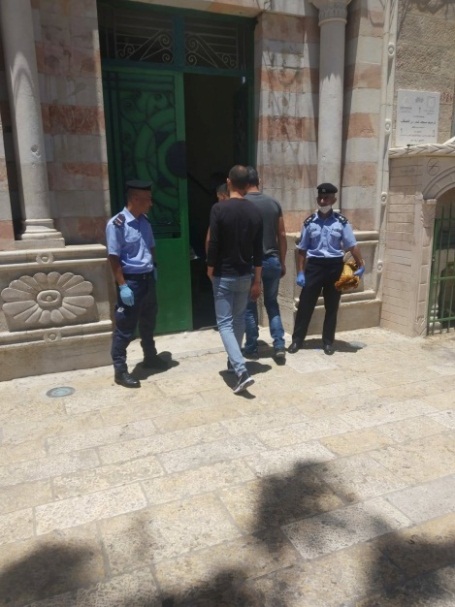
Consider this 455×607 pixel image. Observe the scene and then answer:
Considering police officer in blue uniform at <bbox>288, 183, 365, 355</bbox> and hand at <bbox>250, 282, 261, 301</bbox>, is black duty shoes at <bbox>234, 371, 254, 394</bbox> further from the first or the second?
police officer in blue uniform at <bbox>288, 183, 365, 355</bbox>

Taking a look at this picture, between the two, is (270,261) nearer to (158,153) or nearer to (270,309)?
(270,309)

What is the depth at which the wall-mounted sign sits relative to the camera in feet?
20.1

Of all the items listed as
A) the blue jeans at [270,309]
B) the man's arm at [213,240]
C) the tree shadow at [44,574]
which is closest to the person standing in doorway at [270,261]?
the blue jeans at [270,309]

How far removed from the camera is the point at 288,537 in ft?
8.48

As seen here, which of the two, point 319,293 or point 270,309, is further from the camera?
point 319,293

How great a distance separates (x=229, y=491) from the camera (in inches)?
118

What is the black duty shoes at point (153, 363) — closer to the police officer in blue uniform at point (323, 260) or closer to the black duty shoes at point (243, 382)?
the black duty shoes at point (243, 382)

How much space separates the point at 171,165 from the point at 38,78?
5.49ft

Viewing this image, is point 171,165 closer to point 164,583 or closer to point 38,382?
point 38,382

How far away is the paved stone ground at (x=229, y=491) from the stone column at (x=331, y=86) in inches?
107

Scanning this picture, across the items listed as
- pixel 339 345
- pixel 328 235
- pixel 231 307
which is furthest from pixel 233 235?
pixel 339 345

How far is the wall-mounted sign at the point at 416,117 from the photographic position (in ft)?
20.1

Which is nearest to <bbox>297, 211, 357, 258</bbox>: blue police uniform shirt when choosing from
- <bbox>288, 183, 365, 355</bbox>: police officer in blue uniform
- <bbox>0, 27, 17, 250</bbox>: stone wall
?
<bbox>288, 183, 365, 355</bbox>: police officer in blue uniform

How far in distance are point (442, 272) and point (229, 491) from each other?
4575 millimetres
